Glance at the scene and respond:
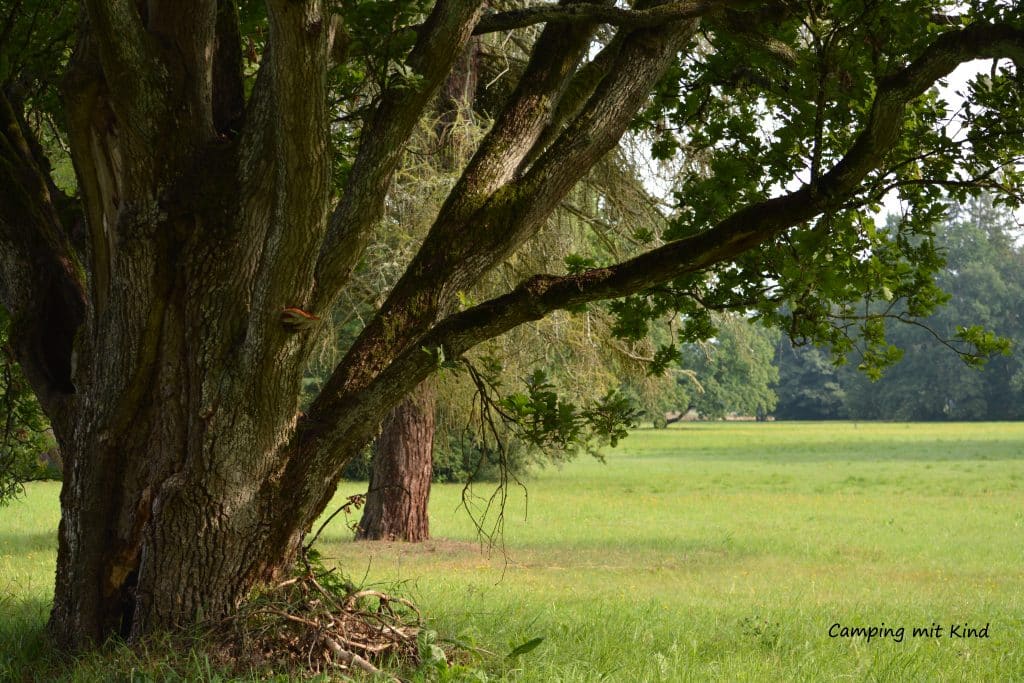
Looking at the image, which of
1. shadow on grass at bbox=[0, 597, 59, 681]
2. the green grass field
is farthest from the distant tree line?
shadow on grass at bbox=[0, 597, 59, 681]

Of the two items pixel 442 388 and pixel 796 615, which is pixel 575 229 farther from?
pixel 796 615

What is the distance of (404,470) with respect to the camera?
14.0 metres

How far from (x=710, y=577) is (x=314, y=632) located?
266 inches

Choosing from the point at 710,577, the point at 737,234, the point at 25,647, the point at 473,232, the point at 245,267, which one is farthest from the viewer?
the point at 710,577

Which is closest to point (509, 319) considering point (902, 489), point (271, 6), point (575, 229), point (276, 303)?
point (276, 303)

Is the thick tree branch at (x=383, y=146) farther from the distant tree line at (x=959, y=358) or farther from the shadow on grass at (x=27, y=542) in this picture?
the distant tree line at (x=959, y=358)

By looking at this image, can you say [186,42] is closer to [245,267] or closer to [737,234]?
[245,267]

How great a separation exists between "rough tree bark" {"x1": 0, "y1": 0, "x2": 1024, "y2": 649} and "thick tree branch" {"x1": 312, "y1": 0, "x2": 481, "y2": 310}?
1 centimetres

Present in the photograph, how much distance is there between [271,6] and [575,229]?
31.0ft

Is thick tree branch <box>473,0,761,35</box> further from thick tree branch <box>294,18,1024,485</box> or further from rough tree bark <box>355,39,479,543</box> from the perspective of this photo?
rough tree bark <box>355,39,479,543</box>

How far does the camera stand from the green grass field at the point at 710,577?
5930mm

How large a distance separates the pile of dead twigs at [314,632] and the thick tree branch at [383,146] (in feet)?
4.65

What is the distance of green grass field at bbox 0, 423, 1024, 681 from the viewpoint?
593 cm

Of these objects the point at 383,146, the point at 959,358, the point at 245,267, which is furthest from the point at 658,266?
the point at 959,358
